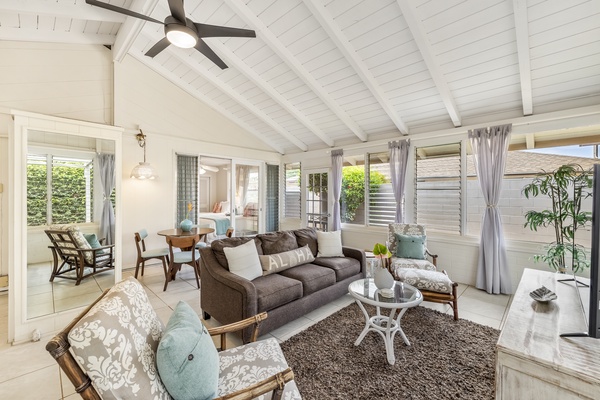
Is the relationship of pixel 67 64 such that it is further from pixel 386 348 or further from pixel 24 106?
pixel 386 348

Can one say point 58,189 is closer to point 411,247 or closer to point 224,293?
point 224,293

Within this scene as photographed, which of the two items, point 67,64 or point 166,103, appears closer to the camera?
point 67,64

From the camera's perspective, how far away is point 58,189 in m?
2.68

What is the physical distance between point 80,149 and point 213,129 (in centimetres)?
288

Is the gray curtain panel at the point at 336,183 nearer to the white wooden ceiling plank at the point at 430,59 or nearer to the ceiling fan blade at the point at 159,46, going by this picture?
the white wooden ceiling plank at the point at 430,59

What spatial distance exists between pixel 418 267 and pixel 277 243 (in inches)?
74.0

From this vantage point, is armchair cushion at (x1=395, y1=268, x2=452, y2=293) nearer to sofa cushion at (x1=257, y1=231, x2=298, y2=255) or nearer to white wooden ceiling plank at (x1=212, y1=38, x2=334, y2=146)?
sofa cushion at (x1=257, y1=231, x2=298, y2=255)

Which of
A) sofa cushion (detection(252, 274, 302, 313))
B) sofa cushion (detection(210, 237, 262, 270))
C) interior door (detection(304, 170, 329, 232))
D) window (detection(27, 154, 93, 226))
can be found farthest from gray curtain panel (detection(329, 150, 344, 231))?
window (detection(27, 154, 93, 226))

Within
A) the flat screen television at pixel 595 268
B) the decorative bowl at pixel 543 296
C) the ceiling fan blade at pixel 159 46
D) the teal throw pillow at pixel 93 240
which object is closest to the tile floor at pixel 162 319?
the teal throw pillow at pixel 93 240

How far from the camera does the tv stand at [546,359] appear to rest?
3.31 ft

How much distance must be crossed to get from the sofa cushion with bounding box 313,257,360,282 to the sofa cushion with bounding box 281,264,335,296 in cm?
11

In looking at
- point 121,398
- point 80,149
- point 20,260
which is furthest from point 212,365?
point 80,149

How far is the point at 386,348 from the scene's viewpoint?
6.84 ft

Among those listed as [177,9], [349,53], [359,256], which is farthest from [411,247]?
[177,9]
